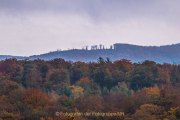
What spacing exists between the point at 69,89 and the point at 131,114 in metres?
19.0

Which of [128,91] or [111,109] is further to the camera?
[128,91]

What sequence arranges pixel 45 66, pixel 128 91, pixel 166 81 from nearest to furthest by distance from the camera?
1. pixel 128 91
2. pixel 166 81
3. pixel 45 66

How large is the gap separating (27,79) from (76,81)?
308 inches

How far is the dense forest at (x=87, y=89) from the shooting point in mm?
59975

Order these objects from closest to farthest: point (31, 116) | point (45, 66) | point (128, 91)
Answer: point (31, 116)
point (128, 91)
point (45, 66)

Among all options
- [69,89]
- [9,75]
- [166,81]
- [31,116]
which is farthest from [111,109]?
[9,75]

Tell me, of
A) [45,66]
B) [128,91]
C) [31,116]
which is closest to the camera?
[31,116]

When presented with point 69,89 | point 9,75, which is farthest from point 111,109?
point 9,75

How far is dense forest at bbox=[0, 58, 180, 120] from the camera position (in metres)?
60.0

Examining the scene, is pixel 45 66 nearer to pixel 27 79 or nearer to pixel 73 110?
pixel 27 79

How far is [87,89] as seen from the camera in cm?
7838

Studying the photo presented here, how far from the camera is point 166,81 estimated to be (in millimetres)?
81500

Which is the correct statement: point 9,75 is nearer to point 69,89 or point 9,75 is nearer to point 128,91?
point 69,89

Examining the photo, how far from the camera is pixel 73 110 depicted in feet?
199
